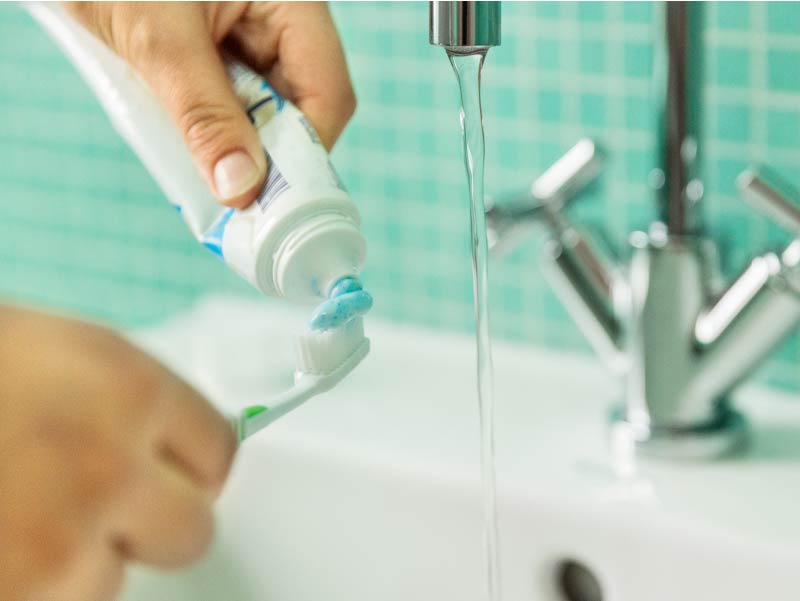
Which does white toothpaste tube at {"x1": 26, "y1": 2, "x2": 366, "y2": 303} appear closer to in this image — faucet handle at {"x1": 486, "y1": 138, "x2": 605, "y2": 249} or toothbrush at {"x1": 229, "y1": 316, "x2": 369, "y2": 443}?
toothbrush at {"x1": 229, "y1": 316, "x2": 369, "y2": 443}

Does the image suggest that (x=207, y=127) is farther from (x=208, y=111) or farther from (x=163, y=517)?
(x=163, y=517)

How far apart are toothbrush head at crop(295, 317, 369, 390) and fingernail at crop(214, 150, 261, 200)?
0.19ft

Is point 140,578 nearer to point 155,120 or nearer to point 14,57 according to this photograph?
point 155,120

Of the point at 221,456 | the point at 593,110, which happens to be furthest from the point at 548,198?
the point at 221,456

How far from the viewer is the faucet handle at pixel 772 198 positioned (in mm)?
499

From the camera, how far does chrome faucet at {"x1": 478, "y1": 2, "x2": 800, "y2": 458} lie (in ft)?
1.71

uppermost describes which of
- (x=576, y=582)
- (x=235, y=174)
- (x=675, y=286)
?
(x=235, y=174)

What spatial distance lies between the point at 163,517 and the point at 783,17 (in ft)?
1.36

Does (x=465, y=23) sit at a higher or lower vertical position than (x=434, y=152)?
higher

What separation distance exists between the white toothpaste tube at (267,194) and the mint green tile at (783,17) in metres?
0.25

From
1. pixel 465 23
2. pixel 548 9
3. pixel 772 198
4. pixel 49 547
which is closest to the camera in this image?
pixel 49 547

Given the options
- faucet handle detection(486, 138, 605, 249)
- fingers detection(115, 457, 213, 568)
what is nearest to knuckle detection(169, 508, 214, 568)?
fingers detection(115, 457, 213, 568)

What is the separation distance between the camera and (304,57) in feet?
1.45

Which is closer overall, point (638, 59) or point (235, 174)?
point (235, 174)
